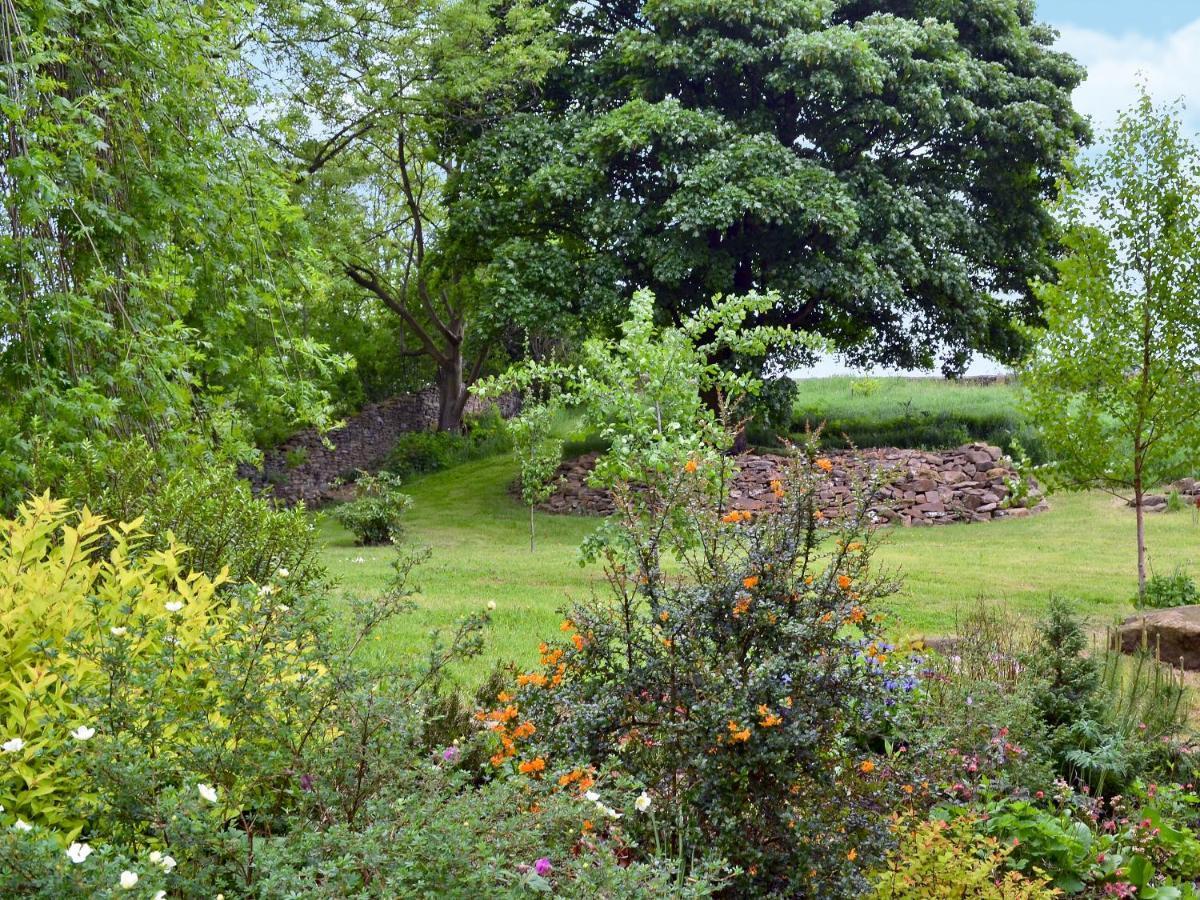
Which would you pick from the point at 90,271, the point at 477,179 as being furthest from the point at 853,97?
the point at 90,271

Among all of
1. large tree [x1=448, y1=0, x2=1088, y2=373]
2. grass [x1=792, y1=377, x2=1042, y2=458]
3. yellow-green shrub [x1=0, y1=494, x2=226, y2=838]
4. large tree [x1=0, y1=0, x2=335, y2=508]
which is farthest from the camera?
grass [x1=792, y1=377, x2=1042, y2=458]

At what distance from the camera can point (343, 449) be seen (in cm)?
2375

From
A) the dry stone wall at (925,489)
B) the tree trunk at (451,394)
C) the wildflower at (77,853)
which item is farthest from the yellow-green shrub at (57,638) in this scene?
the tree trunk at (451,394)

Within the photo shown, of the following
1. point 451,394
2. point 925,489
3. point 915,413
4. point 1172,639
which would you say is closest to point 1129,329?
point 1172,639

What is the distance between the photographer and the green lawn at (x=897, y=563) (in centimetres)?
838

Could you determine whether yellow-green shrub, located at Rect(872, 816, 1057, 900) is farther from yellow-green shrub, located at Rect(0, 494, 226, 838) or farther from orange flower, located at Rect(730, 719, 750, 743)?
yellow-green shrub, located at Rect(0, 494, 226, 838)

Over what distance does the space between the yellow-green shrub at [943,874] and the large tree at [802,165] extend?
12.3 metres

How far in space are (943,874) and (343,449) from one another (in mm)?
22049

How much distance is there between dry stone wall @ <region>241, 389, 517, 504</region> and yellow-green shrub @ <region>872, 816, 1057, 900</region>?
18623mm

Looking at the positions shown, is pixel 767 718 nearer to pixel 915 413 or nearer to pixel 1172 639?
pixel 1172 639

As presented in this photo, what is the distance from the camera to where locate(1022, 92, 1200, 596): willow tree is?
9125 mm

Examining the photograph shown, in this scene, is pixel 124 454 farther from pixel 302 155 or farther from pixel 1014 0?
pixel 1014 0

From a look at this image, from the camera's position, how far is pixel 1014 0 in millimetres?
18203

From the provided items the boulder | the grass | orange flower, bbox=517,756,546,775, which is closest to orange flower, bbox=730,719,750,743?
Answer: orange flower, bbox=517,756,546,775
